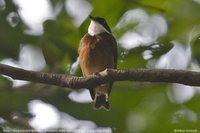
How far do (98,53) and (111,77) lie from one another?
49.1 inches

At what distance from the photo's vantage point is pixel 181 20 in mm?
3957

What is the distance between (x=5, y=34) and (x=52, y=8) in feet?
1.73

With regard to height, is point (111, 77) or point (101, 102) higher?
point (101, 102)

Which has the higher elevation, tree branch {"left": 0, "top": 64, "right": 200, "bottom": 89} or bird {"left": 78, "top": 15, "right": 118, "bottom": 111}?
bird {"left": 78, "top": 15, "right": 118, "bottom": 111}

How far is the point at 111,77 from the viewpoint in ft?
10.1

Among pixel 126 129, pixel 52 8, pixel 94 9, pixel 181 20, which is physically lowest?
pixel 126 129

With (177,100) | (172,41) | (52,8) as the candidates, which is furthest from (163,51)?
(52,8)

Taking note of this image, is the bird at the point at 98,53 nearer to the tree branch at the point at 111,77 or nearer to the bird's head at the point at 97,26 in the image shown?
the bird's head at the point at 97,26

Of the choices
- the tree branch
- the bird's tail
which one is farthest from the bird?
the tree branch

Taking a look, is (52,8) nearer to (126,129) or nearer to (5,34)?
(5,34)

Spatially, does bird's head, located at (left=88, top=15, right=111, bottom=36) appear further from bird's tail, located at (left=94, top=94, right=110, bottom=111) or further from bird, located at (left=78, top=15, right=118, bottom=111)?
Answer: bird's tail, located at (left=94, top=94, right=110, bottom=111)

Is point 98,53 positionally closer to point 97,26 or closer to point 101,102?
point 97,26

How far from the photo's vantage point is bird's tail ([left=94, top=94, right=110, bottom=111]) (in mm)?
4020

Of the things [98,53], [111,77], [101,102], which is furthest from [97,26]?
[111,77]
